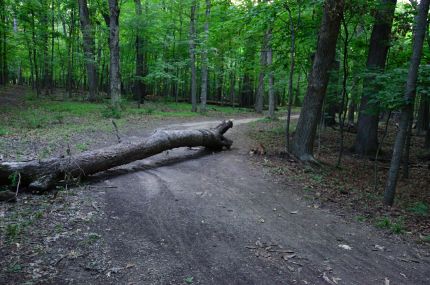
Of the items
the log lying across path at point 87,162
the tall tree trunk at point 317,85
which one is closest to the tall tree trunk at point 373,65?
the tall tree trunk at point 317,85

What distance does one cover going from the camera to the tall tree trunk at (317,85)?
343 inches

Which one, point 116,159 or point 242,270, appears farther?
point 116,159

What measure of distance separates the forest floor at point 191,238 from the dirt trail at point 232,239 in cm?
2

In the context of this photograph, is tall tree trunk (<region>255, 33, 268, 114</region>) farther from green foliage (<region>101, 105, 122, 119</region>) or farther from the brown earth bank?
green foliage (<region>101, 105, 122, 119</region>)

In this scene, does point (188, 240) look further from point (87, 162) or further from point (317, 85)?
point (317, 85)

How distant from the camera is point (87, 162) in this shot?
6.14 metres

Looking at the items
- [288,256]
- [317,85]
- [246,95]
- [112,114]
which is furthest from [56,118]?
[246,95]

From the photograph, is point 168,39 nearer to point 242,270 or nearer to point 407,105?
point 407,105

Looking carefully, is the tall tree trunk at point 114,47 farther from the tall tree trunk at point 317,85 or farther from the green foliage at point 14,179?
the green foliage at point 14,179

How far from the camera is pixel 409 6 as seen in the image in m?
8.70

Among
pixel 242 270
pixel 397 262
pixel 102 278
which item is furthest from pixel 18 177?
pixel 397 262

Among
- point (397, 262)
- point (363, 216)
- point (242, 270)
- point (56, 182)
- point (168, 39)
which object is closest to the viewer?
point (242, 270)

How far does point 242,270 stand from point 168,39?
24.8 m

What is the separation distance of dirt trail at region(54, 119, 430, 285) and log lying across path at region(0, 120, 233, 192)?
43cm
